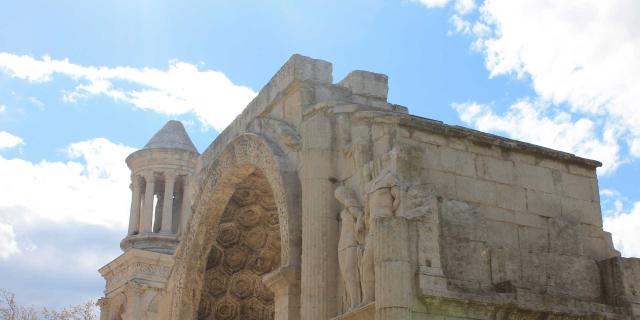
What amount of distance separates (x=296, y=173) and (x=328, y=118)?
3.20 ft

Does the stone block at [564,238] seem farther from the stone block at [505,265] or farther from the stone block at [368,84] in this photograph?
the stone block at [368,84]

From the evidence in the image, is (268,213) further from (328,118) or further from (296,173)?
(328,118)

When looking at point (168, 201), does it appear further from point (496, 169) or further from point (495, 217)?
point (495, 217)

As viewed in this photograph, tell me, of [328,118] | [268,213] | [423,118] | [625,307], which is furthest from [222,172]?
[625,307]

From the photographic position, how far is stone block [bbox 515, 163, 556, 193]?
10.2 m

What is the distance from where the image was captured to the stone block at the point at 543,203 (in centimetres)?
1012

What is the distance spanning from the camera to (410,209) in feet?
28.9

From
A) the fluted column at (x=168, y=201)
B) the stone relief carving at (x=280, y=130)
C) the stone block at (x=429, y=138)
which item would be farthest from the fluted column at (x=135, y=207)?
the stone block at (x=429, y=138)

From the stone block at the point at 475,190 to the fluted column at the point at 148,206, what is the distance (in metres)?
20.2

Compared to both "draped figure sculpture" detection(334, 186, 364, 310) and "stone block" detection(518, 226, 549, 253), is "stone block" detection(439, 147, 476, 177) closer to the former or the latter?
"stone block" detection(518, 226, 549, 253)

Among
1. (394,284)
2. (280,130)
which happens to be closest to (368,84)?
(280,130)

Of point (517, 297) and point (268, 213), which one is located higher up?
point (268, 213)

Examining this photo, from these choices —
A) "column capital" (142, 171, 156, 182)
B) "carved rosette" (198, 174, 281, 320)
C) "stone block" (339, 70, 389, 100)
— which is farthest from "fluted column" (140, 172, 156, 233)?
"stone block" (339, 70, 389, 100)

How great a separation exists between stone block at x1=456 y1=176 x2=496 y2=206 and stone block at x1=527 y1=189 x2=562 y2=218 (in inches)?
21.6
